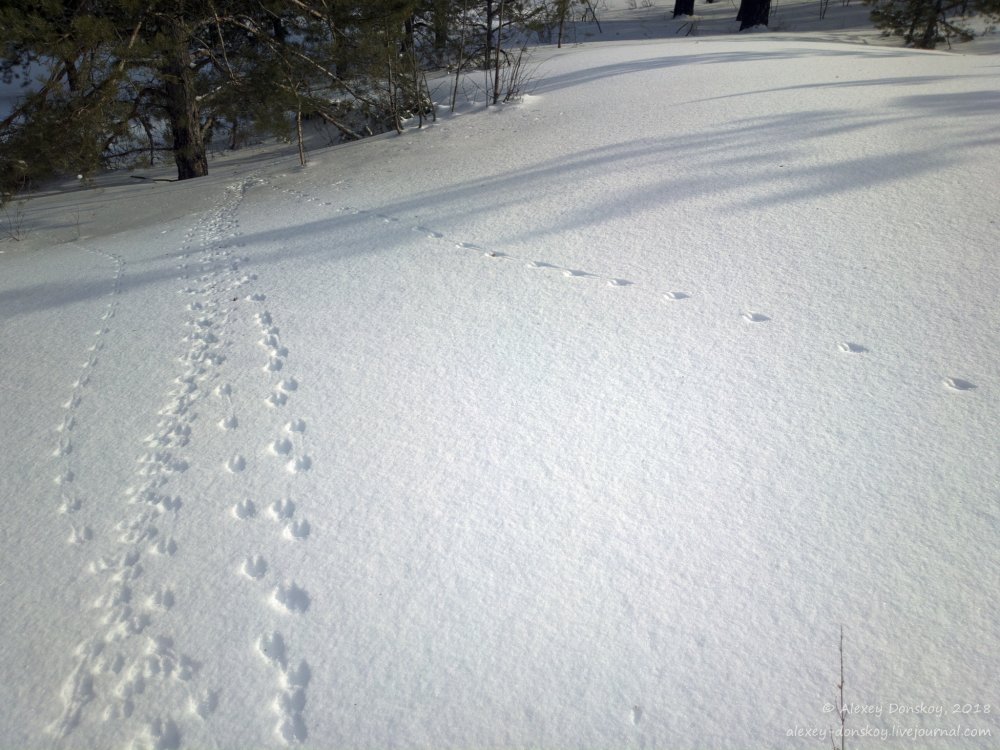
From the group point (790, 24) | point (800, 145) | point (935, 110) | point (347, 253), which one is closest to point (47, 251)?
point (347, 253)

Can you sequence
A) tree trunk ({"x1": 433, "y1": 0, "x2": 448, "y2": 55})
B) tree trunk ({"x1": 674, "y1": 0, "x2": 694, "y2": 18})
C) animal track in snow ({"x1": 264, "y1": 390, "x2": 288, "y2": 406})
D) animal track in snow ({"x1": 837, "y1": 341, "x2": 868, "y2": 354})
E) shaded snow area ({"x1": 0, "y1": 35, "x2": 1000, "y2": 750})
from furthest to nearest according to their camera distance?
tree trunk ({"x1": 674, "y1": 0, "x2": 694, "y2": 18}), tree trunk ({"x1": 433, "y1": 0, "x2": 448, "y2": 55}), animal track in snow ({"x1": 264, "y1": 390, "x2": 288, "y2": 406}), animal track in snow ({"x1": 837, "y1": 341, "x2": 868, "y2": 354}), shaded snow area ({"x1": 0, "y1": 35, "x2": 1000, "y2": 750})

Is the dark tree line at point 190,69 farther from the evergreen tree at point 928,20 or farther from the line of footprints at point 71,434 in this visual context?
the evergreen tree at point 928,20

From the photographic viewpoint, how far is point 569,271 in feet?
10.3

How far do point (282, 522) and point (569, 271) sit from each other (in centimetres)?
192

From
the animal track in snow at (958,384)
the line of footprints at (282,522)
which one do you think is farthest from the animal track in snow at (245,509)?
the animal track in snow at (958,384)

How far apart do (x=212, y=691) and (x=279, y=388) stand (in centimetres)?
133

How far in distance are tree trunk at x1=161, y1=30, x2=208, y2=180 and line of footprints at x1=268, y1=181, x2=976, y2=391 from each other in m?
2.98

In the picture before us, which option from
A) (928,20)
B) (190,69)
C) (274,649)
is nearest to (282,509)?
(274,649)

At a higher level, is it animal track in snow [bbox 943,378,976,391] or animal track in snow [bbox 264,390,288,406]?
animal track in snow [bbox 943,378,976,391]

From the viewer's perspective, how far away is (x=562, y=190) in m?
4.06

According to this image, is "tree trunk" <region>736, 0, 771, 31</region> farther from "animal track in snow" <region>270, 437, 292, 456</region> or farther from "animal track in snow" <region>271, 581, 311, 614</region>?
"animal track in snow" <region>271, 581, 311, 614</region>

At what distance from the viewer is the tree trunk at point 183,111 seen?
20.1 feet

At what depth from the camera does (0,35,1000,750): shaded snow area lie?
1.37 metres

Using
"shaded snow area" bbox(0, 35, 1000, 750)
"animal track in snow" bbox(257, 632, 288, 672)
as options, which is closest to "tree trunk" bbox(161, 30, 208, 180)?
"shaded snow area" bbox(0, 35, 1000, 750)
